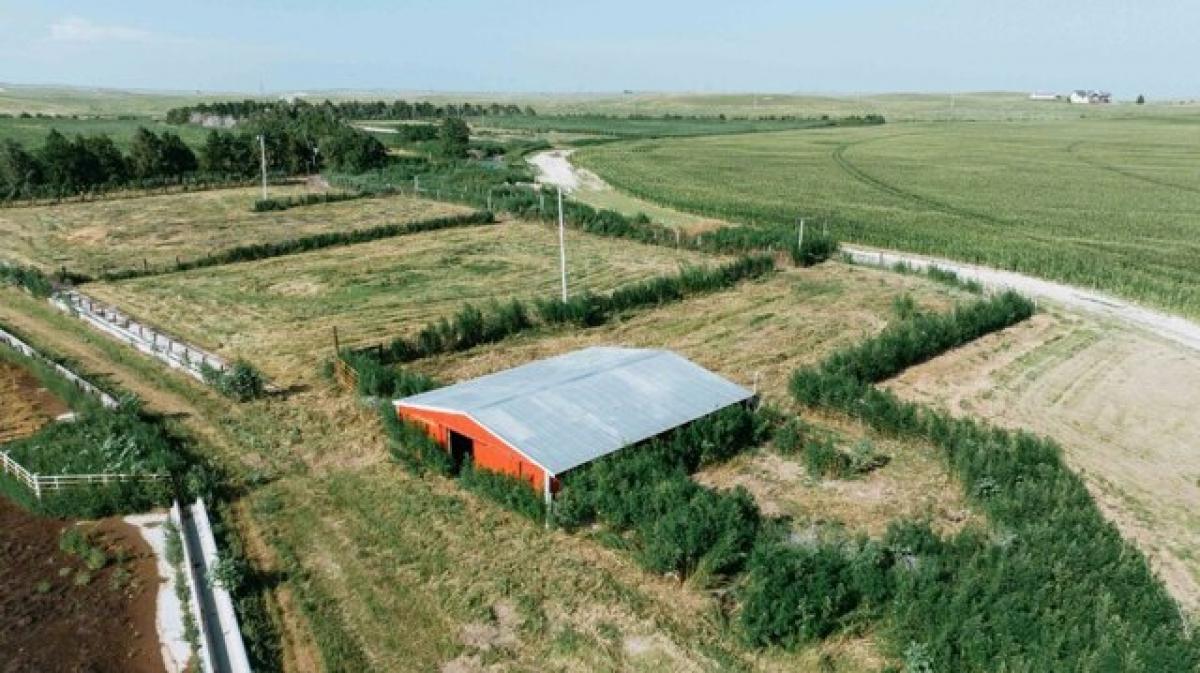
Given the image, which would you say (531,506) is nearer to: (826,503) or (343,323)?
(826,503)

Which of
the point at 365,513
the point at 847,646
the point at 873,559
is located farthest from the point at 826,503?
the point at 365,513

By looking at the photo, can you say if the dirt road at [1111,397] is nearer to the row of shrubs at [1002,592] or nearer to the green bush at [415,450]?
the row of shrubs at [1002,592]

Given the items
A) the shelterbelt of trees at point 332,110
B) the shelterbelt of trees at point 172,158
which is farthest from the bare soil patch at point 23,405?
the shelterbelt of trees at point 332,110

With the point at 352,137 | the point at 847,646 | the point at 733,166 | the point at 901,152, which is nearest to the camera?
the point at 847,646

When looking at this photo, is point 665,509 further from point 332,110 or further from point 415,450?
point 332,110

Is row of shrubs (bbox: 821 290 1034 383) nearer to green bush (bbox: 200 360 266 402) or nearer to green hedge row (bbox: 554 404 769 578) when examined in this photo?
green hedge row (bbox: 554 404 769 578)

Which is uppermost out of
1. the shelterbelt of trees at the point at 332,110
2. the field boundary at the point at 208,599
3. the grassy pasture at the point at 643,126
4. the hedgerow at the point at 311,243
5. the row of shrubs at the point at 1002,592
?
the shelterbelt of trees at the point at 332,110

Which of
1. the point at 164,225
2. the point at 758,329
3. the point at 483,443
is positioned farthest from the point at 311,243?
the point at 483,443
